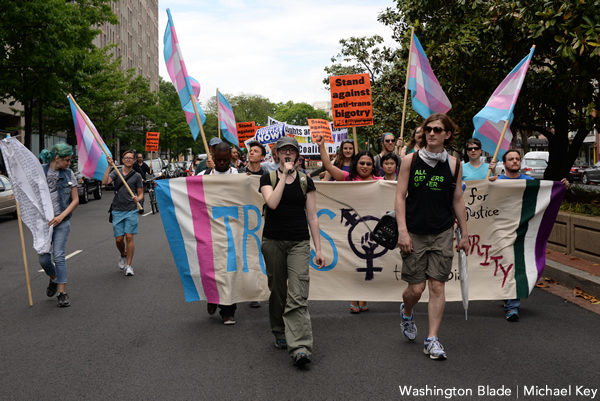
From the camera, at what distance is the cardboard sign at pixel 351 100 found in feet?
31.0

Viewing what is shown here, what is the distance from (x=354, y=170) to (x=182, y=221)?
1.91 m

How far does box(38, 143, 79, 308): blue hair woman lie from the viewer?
6426mm

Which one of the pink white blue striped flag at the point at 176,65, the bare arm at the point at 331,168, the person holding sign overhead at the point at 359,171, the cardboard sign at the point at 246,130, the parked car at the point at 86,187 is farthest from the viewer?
the parked car at the point at 86,187

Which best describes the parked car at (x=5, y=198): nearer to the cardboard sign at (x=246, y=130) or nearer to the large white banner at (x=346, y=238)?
the cardboard sign at (x=246, y=130)

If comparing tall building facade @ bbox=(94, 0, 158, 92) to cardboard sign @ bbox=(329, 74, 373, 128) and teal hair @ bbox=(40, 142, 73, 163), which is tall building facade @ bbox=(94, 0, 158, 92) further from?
teal hair @ bbox=(40, 142, 73, 163)

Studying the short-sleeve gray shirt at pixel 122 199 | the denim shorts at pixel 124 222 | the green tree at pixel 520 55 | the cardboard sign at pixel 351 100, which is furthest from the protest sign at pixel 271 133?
the denim shorts at pixel 124 222

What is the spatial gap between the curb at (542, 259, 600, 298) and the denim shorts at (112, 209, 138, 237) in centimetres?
563

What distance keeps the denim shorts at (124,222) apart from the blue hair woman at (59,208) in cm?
149

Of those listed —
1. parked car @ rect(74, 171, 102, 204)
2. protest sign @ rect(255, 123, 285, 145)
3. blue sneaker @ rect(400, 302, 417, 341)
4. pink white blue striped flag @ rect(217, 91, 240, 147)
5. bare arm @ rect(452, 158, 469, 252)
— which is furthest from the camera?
parked car @ rect(74, 171, 102, 204)

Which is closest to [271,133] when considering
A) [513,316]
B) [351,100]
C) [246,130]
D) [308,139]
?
[246,130]

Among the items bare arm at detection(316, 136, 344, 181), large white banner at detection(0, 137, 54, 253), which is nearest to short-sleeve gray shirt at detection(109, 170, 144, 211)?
large white banner at detection(0, 137, 54, 253)

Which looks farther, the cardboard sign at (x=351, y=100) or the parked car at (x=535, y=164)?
the parked car at (x=535, y=164)

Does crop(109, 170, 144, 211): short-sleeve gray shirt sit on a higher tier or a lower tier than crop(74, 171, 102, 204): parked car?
higher

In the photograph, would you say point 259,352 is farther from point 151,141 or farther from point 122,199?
point 151,141
